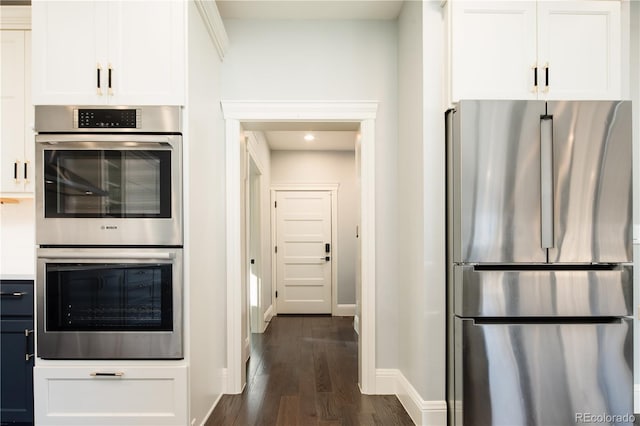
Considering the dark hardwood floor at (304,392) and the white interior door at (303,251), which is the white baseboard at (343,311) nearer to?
the white interior door at (303,251)

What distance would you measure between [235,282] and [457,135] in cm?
185

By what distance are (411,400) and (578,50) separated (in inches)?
90.3

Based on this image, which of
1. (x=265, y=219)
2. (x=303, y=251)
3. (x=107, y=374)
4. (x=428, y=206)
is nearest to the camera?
(x=107, y=374)

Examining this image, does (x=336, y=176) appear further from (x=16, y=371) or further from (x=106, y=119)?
(x=16, y=371)

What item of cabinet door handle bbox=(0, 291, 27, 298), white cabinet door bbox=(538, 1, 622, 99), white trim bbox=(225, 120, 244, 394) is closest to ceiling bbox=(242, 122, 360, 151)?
white trim bbox=(225, 120, 244, 394)

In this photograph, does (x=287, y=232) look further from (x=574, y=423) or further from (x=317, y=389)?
(x=574, y=423)

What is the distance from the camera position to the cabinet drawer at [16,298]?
212cm

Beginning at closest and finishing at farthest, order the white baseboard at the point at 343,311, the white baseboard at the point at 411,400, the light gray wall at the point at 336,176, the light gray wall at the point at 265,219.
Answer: the white baseboard at the point at 411,400 < the light gray wall at the point at 265,219 < the white baseboard at the point at 343,311 < the light gray wall at the point at 336,176

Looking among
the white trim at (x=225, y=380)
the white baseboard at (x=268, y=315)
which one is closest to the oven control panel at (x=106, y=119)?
the white trim at (x=225, y=380)

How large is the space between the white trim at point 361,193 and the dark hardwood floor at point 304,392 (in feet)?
0.63

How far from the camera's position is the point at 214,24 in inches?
99.0

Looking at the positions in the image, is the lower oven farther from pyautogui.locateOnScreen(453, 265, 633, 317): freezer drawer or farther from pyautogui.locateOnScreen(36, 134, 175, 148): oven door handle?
pyautogui.locateOnScreen(453, 265, 633, 317): freezer drawer

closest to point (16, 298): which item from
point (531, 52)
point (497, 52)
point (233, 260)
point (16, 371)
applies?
point (16, 371)

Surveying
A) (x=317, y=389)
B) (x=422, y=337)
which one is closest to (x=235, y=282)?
(x=317, y=389)
